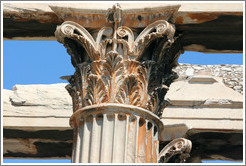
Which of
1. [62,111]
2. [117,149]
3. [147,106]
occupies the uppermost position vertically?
[62,111]

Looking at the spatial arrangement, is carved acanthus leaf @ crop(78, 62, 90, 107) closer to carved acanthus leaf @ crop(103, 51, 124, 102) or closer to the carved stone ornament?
the carved stone ornament

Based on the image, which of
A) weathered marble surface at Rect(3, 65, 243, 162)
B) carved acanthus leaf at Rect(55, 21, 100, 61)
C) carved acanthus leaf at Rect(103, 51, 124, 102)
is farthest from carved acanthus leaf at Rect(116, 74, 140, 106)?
weathered marble surface at Rect(3, 65, 243, 162)

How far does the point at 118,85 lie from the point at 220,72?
9.25m

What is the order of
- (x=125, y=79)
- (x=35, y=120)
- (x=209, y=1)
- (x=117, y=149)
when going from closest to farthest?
(x=117, y=149) → (x=125, y=79) → (x=209, y=1) → (x=35, y=120)

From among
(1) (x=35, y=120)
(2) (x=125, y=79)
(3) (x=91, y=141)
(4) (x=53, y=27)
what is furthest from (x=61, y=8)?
(1) (x=35, y=120)

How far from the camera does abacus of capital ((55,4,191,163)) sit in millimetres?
10798

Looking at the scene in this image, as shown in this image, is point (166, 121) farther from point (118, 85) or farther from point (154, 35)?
Result: point (118, 85)

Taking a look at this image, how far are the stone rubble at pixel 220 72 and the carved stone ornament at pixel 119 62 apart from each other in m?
7.84

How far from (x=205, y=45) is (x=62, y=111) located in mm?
6384

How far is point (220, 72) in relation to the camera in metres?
20.1

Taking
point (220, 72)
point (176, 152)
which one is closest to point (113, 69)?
point (176, 152)

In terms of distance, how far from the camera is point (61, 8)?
1196 centimetres

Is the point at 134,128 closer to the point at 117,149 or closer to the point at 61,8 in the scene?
the point at 117,149

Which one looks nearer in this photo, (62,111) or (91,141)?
(91,141)
